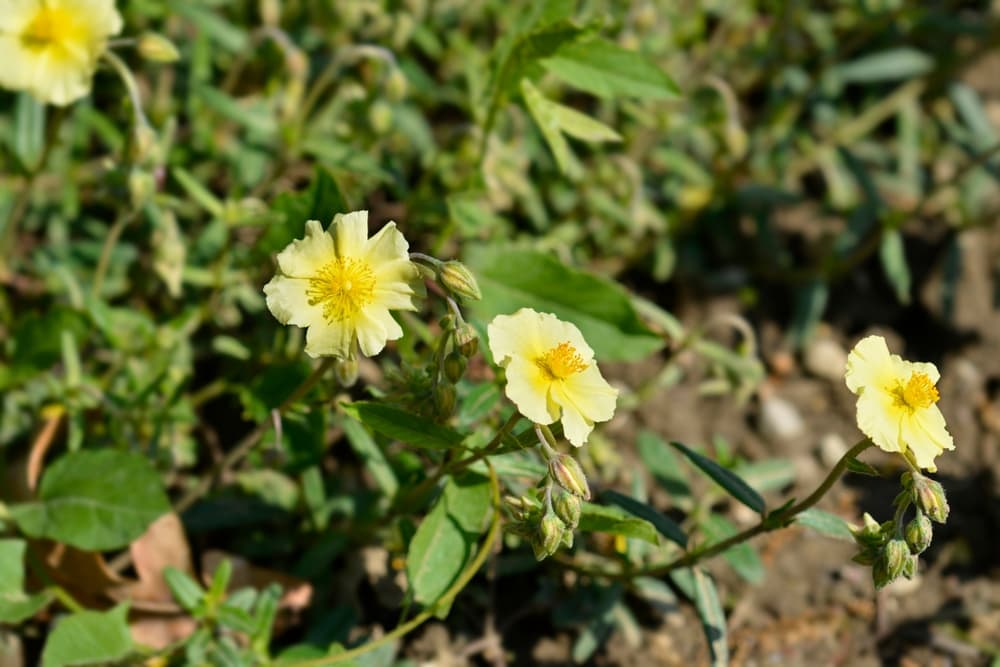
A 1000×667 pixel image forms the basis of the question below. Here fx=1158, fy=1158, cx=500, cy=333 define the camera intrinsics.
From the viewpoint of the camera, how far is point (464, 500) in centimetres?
286

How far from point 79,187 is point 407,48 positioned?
4.76ft

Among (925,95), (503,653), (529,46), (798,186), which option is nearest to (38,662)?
(503,653)

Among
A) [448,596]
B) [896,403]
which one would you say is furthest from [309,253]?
[896,403]

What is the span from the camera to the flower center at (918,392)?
2488mm

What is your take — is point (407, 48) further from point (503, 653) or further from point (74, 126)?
point (503, 653)

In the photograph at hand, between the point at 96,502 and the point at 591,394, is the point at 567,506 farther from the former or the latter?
the point at 96,502

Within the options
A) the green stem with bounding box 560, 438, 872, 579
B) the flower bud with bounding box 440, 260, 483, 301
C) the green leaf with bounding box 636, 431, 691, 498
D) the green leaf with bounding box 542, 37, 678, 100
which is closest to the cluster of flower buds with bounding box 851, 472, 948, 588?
the green stem with bounding box 560, 438, 872, 579

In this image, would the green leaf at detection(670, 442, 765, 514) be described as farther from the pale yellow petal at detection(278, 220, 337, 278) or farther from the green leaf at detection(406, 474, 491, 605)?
the pale yellow petal at detection(278, 220, 337, 278)

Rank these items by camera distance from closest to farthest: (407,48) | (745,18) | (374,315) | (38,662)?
(374,315) → (38,662) → (407,48) → (745,18)

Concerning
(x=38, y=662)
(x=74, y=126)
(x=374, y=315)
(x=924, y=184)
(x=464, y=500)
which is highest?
(x=374, y=315)

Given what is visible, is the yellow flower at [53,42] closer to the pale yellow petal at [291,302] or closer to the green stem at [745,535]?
the pale yellow petal at [291,302]

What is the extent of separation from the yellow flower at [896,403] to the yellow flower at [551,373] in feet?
1.77

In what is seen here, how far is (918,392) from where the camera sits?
249 cm

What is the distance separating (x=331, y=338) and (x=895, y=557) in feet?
4.20
